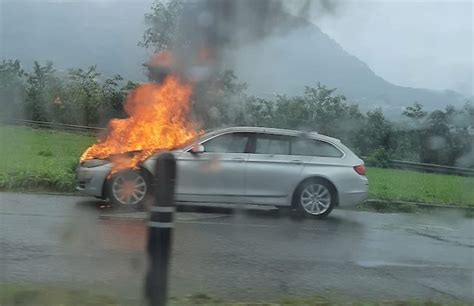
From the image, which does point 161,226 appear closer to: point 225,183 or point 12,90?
point 225,183

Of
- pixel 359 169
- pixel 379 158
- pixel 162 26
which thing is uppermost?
pixel 162 26

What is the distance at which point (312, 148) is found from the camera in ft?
31.4

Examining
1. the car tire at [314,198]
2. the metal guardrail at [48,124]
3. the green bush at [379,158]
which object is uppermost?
the metal guardrail at [48,124]

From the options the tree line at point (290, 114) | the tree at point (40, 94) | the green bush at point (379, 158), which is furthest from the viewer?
the tree at point (40, 94)

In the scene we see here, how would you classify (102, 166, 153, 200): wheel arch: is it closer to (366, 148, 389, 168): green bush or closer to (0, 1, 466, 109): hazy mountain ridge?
(0, 1, 466, 109): hazy mountain ridge

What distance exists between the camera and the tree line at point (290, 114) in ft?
33.5

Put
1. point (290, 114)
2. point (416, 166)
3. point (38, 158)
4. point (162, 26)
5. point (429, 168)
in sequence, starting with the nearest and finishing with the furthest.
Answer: point (162, 26) → point (290, 114) → point (38, 158) → point (429, 168) → point (416, 166)

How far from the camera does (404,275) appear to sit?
19.8 feet

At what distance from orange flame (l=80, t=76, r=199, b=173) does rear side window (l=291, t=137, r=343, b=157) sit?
156 centimetres

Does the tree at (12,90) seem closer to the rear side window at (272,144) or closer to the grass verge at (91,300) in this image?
the rear side window at (272,144)

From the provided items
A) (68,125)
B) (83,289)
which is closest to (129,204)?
(83,289)

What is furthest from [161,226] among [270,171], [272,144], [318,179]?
[318,179]

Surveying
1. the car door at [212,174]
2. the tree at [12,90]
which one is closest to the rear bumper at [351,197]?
the car door at [212,174]

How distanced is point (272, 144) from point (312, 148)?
2.18 ft
